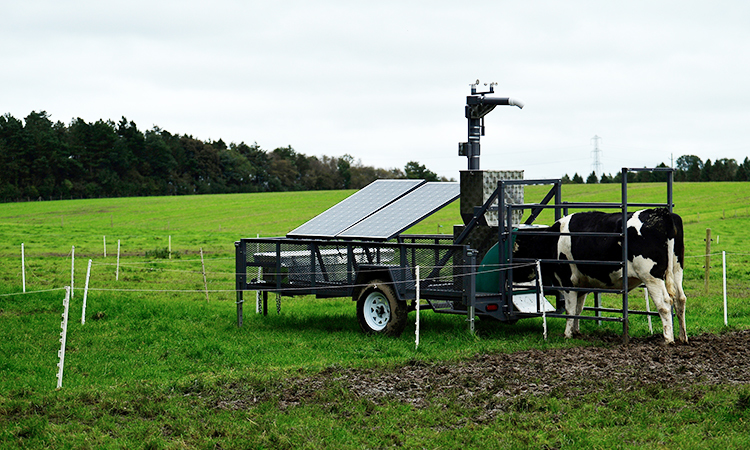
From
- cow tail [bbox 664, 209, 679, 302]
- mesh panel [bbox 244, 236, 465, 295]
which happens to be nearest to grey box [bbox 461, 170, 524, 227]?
mesh panel [bbox 244, 236, 465, 295]

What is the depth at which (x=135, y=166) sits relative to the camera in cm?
9456

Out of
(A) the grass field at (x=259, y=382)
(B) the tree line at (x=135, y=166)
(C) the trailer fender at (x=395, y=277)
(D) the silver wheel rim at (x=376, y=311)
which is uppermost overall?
(B) the tree line at (x=135, y=166)

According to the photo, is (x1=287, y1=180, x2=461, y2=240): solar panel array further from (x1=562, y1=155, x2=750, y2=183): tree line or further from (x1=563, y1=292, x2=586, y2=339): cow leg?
(x1=562, y1=155, x2=750, y2=183): tree line

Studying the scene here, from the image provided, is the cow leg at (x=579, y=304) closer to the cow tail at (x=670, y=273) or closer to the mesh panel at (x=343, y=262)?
the cow tail at (x=670, y=273)

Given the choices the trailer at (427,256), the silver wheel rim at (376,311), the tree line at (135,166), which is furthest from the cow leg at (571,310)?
the tree line at (135,166)

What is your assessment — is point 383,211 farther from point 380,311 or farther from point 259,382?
point 259,382

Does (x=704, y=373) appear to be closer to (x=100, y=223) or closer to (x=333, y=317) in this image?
(x=333, y=317)

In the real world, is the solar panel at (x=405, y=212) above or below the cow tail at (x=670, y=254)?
above

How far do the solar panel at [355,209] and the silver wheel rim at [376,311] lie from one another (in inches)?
54.7

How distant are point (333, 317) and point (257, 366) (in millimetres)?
4864

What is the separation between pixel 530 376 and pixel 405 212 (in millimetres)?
5217

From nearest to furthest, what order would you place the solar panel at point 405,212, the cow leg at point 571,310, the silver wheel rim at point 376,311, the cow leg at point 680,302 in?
the cow leg at point 680,302
the cow leg at point 571,310
the solar panel at point 405,212
the silver wheel rim at point 376,311

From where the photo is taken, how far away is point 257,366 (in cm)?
1102

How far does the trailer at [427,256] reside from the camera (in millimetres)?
13008
